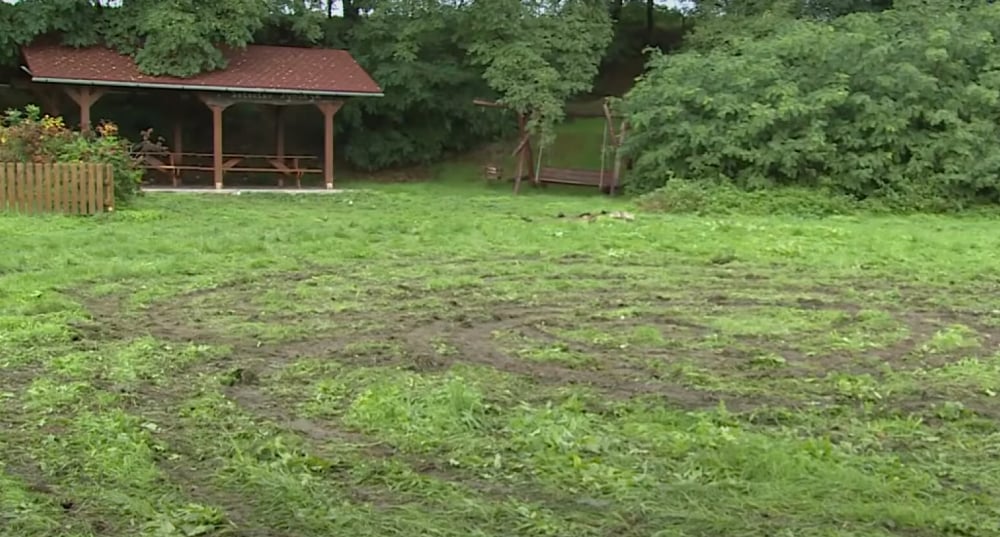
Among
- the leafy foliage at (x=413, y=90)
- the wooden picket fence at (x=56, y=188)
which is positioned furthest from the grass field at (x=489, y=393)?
the leafy foliage at (x=413, y=90)

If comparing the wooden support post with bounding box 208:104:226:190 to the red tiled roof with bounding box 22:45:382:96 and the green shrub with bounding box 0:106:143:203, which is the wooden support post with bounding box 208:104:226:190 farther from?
the green shrub with bounding box 0:106:143:203

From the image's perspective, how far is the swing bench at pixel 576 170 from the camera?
72.7 feet

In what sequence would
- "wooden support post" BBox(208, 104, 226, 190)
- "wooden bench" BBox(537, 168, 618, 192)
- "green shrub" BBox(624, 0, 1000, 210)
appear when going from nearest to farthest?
"green shrub" BBox(624, 0, 1000, 210) → "wooden support post" BBox(208, 104, 226, 190) → "wooden bench" BBox(537, 168, 618, 192)

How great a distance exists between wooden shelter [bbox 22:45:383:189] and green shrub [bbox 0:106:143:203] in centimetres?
575

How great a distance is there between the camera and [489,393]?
5.16 metres

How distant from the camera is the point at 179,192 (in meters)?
19.5

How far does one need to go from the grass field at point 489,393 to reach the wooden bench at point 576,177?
1194 cm

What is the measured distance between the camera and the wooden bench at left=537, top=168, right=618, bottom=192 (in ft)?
74.8

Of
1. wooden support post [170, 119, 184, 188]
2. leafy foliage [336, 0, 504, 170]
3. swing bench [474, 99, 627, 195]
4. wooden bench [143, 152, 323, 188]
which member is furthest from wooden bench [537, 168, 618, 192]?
wooden support post [170, 119, 184, 188]

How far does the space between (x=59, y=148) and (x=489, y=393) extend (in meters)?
11.4

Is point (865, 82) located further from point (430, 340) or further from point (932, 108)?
point (430, 340)

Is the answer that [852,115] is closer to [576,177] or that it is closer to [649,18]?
[576,177]

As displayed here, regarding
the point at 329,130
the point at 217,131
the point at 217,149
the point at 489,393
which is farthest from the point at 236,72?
the point at 489,393

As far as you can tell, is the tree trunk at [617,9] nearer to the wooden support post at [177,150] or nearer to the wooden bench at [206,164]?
the wooden bench at [206,164]
